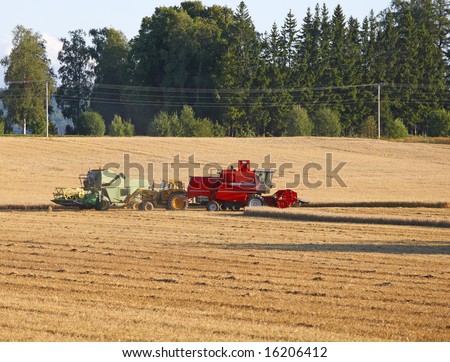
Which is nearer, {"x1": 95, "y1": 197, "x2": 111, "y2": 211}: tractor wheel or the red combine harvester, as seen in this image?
{"x1": 95, "y1": 197, "x2": 111, "y2": 211}: tractor wheel

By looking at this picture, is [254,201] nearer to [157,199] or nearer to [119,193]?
[157,199]

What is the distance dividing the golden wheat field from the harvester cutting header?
3.18 ft

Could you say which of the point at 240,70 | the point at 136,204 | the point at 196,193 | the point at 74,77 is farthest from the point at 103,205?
the point at 74,77

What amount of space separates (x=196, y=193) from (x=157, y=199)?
1.64 metres

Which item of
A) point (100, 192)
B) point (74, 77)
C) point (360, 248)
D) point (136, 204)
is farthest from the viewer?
point (74, 77)

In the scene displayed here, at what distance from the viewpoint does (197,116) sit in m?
103

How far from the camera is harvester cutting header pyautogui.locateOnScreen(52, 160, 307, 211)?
37875 mm

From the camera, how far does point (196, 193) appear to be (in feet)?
126

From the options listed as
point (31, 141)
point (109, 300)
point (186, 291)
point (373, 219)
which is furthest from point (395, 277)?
point (31, 141)

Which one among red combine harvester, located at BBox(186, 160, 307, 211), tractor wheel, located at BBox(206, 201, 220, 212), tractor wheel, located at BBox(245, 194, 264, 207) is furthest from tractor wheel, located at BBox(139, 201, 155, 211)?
tractor wheel, located at BBox(245, 194, 264, 207)

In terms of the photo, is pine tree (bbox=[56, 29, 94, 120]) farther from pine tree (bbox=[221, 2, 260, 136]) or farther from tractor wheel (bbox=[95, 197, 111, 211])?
tractor wheel (bbox=[95, 197, 111, 211])

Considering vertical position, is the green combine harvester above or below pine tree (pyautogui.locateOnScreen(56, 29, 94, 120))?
below

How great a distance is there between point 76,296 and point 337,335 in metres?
5.15

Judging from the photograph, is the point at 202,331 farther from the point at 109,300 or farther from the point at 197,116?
the point at 197,116
